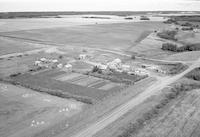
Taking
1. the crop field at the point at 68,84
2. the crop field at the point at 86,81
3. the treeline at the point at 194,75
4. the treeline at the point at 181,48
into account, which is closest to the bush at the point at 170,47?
the treeline at the point at 181,48

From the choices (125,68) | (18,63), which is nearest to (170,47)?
(125,68)

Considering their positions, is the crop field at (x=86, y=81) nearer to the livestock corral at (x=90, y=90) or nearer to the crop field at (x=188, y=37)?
the livestock corral at (x=90, y=90)

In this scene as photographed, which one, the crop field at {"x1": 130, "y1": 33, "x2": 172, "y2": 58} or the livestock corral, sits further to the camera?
the crop field at {"x1": 130, "y1": 33, "x2": 172, "y2": 58}

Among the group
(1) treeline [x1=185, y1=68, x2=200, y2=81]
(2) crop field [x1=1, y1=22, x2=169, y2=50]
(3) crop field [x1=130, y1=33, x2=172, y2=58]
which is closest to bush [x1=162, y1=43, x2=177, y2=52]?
(3) crop field [x1=130, y1=33, x2=172, y2=58]

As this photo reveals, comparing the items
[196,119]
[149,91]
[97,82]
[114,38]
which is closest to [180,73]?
[149,91]

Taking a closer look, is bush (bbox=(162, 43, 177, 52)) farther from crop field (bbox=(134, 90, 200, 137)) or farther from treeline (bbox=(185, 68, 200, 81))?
crop field (bbox=(134, 90, 200, 137))

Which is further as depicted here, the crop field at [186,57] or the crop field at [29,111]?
the crop field at [186,57]
